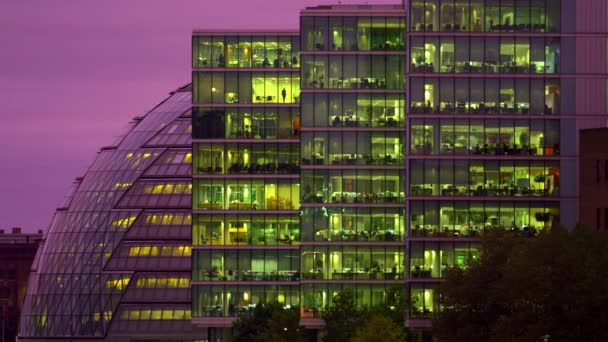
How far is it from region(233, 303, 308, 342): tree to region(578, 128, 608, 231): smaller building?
86.2 feet

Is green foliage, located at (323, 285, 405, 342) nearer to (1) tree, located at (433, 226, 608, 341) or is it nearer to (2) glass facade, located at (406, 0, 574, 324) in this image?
(2) glass facade, located at (406, 0, 574, 324)

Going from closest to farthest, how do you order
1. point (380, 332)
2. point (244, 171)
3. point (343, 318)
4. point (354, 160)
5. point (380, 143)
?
point (380, 332)
point (343, 318)
point (380, 143)
point (354, 160)
point (244, 171)

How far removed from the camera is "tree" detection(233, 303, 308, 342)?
161375 millimetres

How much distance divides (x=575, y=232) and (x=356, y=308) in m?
40.6

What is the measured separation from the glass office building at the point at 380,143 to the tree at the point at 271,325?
1663 mm

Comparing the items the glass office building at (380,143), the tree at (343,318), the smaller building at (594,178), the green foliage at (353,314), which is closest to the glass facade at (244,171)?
the glass office building at (380,143)

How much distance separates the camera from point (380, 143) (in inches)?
6471

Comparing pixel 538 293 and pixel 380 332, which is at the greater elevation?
pixel 538 293

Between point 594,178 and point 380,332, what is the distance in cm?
2163

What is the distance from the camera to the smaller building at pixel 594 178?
5689 inches

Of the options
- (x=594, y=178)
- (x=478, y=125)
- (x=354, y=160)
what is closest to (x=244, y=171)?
(x=354, y=160)

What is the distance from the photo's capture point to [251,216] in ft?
577

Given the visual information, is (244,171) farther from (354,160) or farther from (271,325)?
(271,325)

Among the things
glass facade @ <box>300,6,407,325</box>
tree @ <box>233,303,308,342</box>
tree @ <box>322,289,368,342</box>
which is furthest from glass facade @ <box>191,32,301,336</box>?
tree @ <box>322,289,368,342</box>
